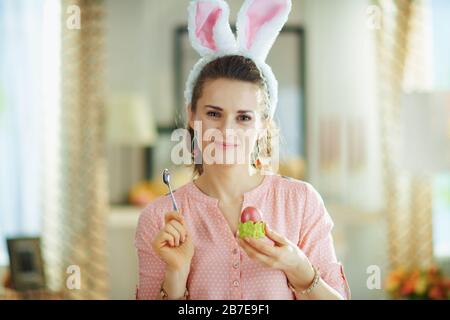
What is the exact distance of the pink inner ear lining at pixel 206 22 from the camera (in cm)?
100

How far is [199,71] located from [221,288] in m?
0.34

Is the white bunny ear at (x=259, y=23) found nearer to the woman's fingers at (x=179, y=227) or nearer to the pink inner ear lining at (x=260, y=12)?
the pink inner ear lining at (x=260, y=12)

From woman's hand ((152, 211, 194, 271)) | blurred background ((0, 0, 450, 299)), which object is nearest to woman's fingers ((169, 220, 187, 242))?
woman's hand ((152, 211, 194, 271))

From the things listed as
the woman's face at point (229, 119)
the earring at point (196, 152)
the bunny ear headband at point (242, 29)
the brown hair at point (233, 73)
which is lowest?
the earring at point (196, 152)

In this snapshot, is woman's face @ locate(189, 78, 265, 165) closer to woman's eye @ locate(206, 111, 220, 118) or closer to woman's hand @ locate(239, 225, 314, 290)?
woman's eye @ locate(206, 111, 220, 118)

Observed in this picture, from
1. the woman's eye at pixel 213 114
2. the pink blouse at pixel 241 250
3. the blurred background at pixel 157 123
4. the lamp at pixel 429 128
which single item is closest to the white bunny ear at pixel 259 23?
the woman's eye at pixel 213 114

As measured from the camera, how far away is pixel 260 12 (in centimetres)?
100

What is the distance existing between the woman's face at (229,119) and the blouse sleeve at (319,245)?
129 millimetres

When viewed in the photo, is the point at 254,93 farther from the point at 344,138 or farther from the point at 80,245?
the point at 344,138

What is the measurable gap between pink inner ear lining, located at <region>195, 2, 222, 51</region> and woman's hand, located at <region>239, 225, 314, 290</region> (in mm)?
301

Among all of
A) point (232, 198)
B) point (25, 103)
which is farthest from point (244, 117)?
point (25, 103)

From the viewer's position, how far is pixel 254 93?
100cm

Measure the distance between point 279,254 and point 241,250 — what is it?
0.08 meters

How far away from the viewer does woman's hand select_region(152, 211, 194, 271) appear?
3.03 ft
